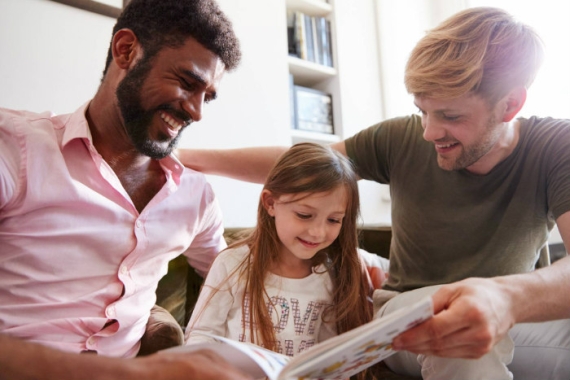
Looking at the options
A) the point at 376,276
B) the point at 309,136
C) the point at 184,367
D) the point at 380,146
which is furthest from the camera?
the point at 309,136

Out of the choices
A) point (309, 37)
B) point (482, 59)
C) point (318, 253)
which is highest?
point (309, 37)

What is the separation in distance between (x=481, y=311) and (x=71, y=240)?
0.81 metres

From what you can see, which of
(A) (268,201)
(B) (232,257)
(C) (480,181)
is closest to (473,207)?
(C) (480,181)

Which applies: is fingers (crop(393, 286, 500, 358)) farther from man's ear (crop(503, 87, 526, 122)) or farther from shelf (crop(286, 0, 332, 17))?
shelf (crop(286, 0, 332, 17))

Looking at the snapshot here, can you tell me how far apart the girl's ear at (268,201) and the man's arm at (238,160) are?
0.20 m

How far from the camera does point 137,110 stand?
3.44ft

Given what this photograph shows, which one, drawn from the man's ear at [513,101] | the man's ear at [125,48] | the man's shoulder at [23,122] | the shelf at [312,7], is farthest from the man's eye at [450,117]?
the shelf at [312,7]

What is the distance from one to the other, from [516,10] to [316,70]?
1.23 metres

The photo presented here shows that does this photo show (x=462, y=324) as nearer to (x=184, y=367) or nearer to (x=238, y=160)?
(x=184, y=367)

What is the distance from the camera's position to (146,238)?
1032mm

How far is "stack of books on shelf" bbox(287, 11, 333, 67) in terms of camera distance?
2436mm

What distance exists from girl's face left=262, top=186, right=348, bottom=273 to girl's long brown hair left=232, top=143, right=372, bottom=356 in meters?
0.02

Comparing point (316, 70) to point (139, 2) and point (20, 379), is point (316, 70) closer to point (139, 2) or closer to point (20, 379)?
point (139, 2)

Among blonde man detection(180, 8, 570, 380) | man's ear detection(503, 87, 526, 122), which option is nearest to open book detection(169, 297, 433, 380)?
blonde man detection(180, 8, 570, 380)
